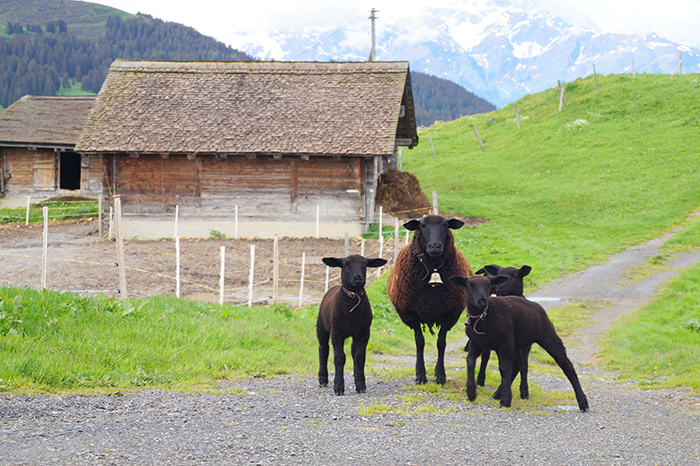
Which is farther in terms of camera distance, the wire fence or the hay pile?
the hay pile

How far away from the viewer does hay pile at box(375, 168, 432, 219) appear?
24719mm

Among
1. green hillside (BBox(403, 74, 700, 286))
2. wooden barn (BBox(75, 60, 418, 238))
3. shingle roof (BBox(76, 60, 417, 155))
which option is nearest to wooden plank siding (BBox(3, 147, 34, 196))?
shingle roof (BBox(76, 60, 417, 155))

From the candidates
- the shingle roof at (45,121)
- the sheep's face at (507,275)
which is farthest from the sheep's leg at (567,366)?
the shingle roof at (45,121)

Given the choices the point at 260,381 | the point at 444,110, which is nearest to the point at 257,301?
the point at 260,381

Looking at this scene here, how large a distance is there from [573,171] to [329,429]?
30034mm

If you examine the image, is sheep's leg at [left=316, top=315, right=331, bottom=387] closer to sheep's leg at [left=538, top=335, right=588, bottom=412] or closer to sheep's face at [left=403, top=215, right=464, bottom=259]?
sheep's face at [left=403, top=215, right=464, bottom=259]

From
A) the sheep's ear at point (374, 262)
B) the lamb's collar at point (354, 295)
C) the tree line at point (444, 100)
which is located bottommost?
the lamb's collar at point (354, 295)

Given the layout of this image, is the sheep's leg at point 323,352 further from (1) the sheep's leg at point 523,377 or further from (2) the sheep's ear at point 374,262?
(1) the sheep's leg at point 523,377

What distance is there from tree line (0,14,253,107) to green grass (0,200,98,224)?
89.9m

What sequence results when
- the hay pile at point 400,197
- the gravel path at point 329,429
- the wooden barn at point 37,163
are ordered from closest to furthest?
the gravel path at point 329,429 < the hay pile at point 400,197 < the wooden barn at point 37,163

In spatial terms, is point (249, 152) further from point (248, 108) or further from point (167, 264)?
point (167, 264)

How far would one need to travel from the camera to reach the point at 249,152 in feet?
75.3

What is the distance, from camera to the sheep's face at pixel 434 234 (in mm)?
7215

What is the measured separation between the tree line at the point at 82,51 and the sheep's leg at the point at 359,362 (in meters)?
118
